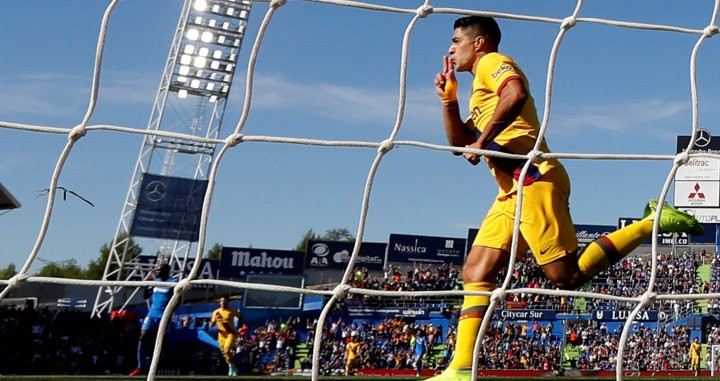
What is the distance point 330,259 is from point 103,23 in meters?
33.1

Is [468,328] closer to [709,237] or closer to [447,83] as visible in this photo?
[447,83]

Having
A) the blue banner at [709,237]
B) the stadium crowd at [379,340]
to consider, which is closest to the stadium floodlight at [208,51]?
the stadium crowd at [379,340]

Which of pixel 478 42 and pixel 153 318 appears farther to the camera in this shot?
pixel 153 318

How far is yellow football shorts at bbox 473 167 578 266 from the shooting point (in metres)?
3.79

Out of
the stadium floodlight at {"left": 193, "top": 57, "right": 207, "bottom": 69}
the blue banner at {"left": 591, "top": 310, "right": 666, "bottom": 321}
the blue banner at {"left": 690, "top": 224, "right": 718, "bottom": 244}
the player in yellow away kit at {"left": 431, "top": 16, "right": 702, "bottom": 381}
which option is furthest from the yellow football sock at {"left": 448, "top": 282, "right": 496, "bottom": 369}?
the blue banner at {"left": 690, "top": 224, "right": 718, "bottom": 244}

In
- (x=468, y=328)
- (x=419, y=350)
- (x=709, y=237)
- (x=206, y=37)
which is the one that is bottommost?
(x=419, y=350)

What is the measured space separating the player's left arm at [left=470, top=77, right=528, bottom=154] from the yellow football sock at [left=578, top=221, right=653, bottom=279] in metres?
0.74

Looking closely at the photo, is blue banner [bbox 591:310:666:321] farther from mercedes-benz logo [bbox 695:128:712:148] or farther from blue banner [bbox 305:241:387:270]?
blue banner [bbox 305:241:387:270]

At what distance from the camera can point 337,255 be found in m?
36.9

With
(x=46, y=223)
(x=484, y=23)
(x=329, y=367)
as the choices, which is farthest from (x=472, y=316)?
(x=329, y=367)

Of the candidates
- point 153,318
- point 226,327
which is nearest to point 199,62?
point 226,327

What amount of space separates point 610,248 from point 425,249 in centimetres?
3333

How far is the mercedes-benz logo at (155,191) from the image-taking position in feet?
98.1

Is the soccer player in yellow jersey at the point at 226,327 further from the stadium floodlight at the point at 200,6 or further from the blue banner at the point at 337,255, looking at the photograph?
the blue banner at the point at 337,255
